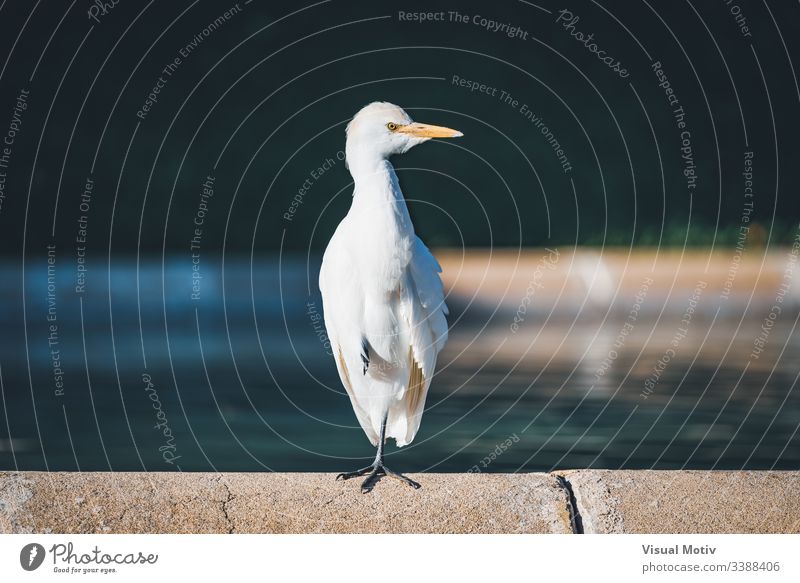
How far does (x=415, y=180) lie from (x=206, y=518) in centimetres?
1118

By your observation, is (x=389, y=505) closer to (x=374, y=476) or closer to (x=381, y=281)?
(x=374, y=476)

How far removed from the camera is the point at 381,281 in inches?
138

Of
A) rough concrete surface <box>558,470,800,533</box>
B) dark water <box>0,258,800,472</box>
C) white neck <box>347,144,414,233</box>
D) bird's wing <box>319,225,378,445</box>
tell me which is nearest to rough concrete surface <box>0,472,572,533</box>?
rough concrete surface <box>558,470,800,533</box>

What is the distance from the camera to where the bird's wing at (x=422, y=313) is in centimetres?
359

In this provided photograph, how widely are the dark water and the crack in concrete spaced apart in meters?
2.83

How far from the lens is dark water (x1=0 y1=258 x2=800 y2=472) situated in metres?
6.58

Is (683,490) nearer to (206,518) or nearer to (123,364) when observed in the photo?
(206,518)

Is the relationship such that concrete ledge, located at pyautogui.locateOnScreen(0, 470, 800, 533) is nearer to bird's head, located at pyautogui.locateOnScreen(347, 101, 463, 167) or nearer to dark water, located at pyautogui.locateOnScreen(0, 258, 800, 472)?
bird's head, located at pyautogui.locateOnScreen(347, 101, 463, 167)

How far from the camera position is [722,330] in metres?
12.9

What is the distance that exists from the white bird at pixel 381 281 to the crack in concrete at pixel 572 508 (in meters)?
0.56

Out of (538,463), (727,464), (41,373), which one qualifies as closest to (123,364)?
(41,373)

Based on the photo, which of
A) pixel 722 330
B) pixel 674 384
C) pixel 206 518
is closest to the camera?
pixel 206 518

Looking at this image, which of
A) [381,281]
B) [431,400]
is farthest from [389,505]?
[431,400]

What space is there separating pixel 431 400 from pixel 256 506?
515cm
